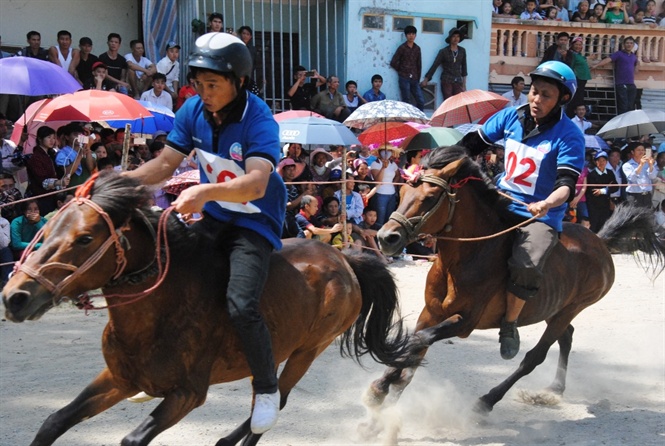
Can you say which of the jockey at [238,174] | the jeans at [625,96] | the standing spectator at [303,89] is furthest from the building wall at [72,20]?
the jockey at [238,174]

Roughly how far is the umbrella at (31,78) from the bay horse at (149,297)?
21.1ft

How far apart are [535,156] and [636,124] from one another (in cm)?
1089

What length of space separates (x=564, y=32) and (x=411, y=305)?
447 inches

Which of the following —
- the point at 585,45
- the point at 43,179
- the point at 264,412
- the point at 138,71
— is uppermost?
the point at 585,45

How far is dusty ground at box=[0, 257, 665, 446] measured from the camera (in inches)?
216

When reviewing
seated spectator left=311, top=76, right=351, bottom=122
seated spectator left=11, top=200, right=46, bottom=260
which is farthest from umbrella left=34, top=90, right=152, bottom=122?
seated spectator left=311, top=76, right=351, bottom=122

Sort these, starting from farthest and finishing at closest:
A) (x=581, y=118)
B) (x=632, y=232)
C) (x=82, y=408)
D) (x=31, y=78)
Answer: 1. (x=581, y=118)
2. (x=31, y=78)
3. (x=632, y=232)
4. (x=82, y=408)

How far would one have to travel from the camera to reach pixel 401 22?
1711cm

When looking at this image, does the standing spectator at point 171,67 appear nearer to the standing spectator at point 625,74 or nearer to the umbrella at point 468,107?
the umbrella at point 468,107

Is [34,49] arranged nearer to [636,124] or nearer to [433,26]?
[433,26]

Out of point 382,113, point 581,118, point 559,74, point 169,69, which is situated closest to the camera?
point 559,74

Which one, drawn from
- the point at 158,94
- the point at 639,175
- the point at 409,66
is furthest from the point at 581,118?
the point at 158,94

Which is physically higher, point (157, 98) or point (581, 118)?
point (157, 98)

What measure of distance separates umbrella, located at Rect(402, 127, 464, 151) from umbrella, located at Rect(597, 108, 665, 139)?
4146mm
